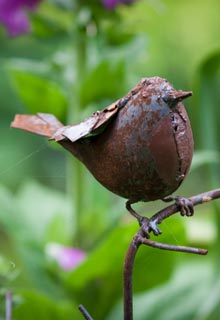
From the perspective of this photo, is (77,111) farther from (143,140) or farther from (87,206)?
(143,140)

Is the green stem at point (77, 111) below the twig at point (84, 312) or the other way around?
the other way around

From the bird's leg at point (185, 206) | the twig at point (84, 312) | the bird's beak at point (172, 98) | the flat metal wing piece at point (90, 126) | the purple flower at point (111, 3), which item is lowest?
the twig at point (84, 312)

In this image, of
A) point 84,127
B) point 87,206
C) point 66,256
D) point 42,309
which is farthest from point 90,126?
point 87,206

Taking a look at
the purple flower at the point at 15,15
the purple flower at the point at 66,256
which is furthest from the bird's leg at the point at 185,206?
the purple flower at the point at 15,15

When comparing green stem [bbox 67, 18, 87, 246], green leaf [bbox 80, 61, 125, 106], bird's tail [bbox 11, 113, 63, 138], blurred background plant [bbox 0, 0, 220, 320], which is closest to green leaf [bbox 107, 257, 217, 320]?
blurred background plant [bbox 0, 0, 220, 320]

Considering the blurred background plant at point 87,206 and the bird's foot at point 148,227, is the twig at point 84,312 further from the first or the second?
the blurred background plant at point 87,206

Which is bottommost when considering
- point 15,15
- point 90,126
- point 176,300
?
point 176,300

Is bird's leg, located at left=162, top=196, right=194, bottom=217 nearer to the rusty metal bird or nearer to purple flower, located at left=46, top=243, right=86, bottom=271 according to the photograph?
the rusty metal bird
